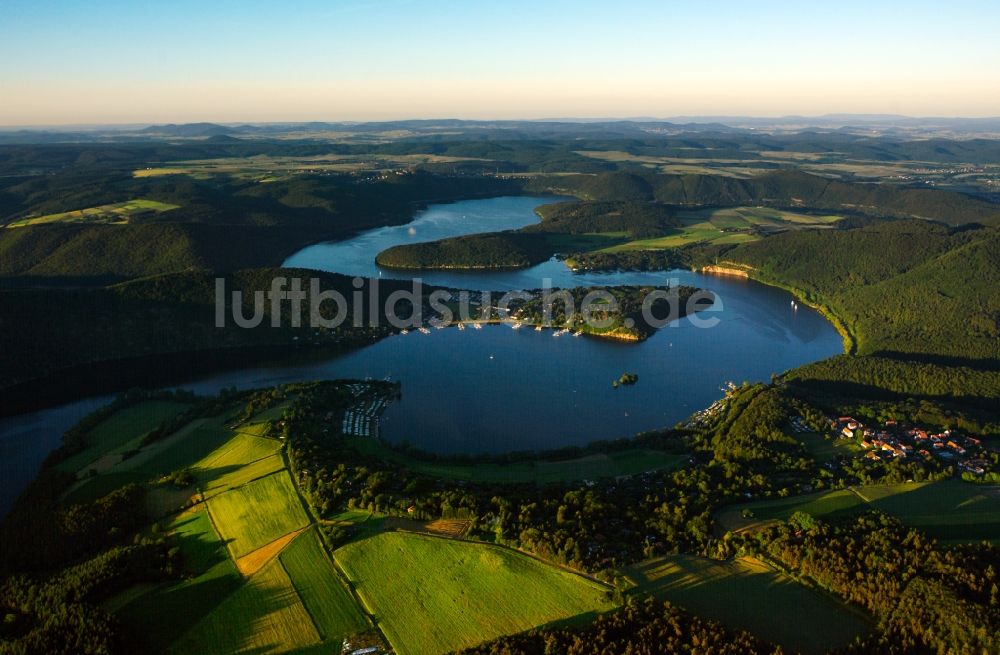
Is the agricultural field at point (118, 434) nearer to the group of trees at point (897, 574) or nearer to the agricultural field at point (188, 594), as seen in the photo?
the agricultural field at point (188, 594)

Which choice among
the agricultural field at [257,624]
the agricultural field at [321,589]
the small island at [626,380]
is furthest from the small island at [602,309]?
the agricultural field at [257,624]

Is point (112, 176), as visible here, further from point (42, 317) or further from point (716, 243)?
point (716, 243)

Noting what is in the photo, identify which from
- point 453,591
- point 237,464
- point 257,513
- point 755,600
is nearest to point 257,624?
point 453,591

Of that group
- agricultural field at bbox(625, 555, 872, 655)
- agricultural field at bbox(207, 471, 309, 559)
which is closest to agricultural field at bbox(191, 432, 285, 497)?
agricultural field at bbox(207, 471, 309, 559)

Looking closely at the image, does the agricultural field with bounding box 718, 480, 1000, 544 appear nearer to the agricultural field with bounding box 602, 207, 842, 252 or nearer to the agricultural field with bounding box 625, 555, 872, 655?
the agricultural field with bounding box 625, 555, 872, 655

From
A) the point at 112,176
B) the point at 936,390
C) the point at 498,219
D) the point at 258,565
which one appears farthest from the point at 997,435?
the point at 112,176
